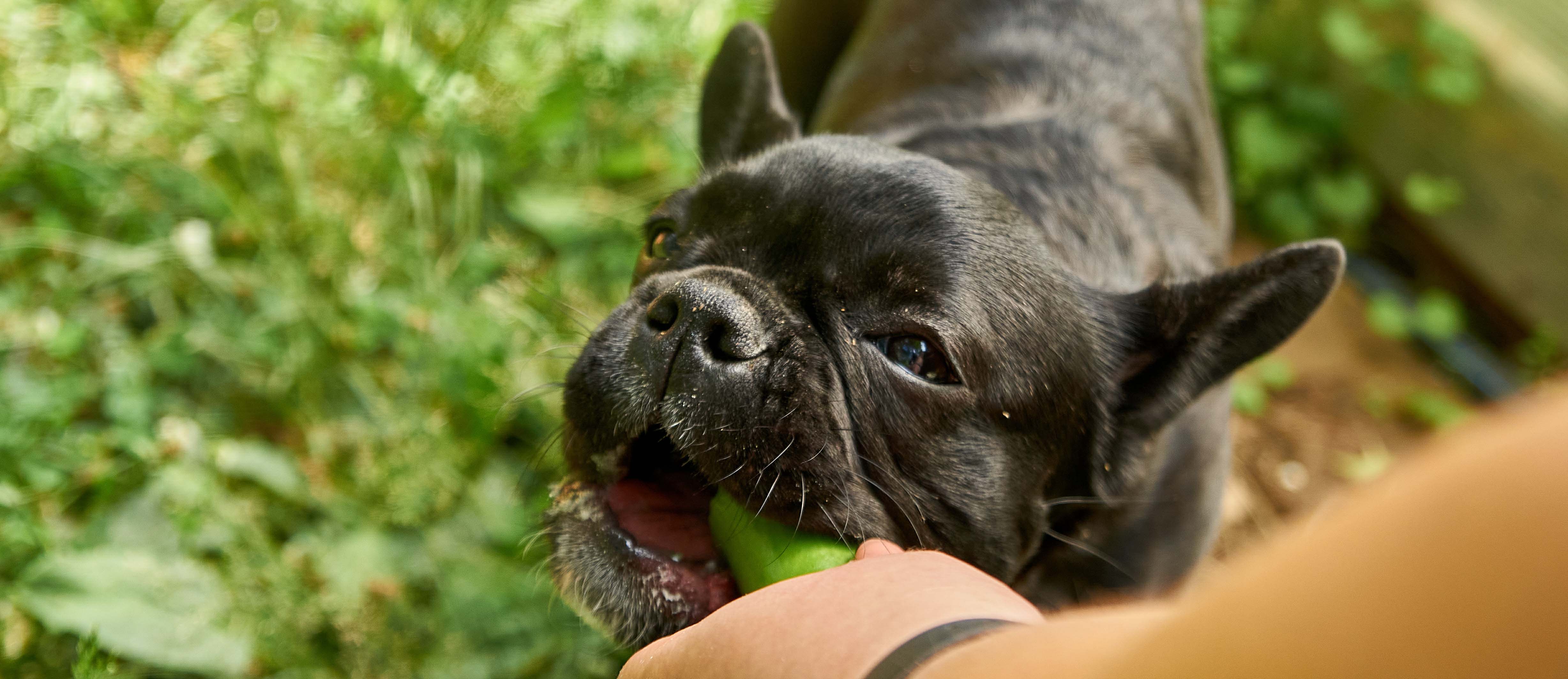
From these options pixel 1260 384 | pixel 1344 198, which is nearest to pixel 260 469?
pixel 1260 384

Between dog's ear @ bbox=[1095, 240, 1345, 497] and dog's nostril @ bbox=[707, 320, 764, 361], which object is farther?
dog's ear @ bbox=[1095, 240, 1345, 497]

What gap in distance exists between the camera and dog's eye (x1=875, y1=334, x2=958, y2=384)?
212 cm

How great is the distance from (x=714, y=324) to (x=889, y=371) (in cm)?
40

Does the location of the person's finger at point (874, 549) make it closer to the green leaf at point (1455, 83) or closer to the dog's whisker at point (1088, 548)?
the dog's whisker at point (1088, 548)

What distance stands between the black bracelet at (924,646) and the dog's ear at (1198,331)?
126 centimetres

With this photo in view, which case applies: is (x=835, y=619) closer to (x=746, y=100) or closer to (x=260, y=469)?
(x=746, y=100)

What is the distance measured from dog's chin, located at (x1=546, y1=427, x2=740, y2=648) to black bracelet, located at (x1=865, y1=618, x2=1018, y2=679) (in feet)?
2.80

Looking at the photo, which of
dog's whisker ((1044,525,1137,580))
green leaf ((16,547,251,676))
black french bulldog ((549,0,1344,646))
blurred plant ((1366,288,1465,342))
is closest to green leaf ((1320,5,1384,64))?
blurred plant ((1366,288,1465,342))

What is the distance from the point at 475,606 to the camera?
2982 mm

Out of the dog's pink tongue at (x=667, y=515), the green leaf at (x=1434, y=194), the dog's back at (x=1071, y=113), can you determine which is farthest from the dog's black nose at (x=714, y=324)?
the green leaf at (x=1434, y=194)

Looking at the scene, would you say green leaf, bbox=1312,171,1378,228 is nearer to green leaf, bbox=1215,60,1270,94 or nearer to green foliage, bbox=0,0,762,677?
green leaf, bbox=1215,60,1270,94

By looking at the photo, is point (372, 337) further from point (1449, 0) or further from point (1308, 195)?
point (1449, 0)

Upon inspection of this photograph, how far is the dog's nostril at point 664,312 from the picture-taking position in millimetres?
2018

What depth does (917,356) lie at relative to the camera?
212 centimetres
